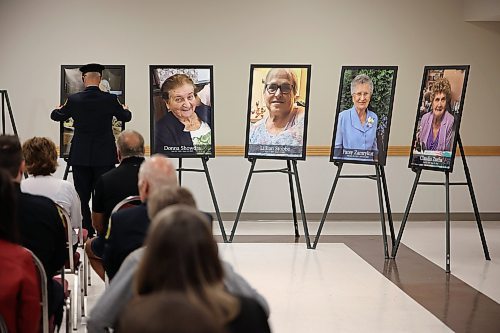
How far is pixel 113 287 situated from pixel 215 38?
6997mm

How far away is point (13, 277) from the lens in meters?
2.99

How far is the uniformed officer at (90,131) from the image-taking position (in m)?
7.18

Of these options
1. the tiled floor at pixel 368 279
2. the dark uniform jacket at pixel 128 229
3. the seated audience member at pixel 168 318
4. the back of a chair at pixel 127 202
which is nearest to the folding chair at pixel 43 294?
the dark uniform jacket at pixel 128 229

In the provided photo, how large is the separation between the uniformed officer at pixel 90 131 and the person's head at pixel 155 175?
10.5ft

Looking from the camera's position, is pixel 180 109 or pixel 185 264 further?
pixel 180 109

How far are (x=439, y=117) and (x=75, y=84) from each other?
3508 mm

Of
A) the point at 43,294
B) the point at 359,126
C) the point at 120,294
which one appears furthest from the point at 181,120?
the point at 120,294

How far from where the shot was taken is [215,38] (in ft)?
31.3

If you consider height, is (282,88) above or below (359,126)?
above

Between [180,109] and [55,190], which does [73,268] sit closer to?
[55,190]

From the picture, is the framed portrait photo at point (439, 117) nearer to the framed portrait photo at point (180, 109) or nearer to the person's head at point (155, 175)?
the framed portrait photo at point (180, 109)

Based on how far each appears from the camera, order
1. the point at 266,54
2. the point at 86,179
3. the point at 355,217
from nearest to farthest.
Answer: the point at 86,179
the point at 266,54
the point at 355,217

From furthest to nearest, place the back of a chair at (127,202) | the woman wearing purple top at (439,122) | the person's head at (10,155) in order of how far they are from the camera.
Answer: the woman wearing purple top at (439,122) < the back of a chair at (127,202) < the person's head at (10,155)

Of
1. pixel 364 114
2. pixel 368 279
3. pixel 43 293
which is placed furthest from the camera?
pixel 364 114
